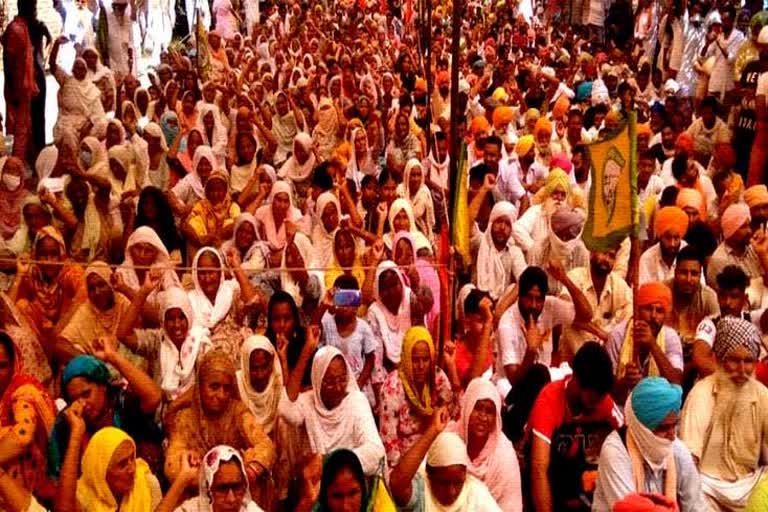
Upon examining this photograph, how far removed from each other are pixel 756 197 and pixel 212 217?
11.0ft

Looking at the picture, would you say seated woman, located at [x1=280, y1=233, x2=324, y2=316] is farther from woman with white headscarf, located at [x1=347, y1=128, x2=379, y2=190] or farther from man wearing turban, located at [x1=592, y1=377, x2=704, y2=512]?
woman with white headscarf, located at [x1=347, y1=128, x2=379, y2=190]

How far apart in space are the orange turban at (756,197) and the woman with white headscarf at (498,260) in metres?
1.35

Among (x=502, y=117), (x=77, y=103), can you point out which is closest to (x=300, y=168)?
(x=502, y=117)

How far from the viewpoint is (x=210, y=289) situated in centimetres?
634

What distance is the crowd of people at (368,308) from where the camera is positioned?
4371mm

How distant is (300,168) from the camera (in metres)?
10.2

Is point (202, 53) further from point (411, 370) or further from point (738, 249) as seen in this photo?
point (411, 370)

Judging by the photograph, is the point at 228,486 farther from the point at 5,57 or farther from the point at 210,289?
the point at 5,57

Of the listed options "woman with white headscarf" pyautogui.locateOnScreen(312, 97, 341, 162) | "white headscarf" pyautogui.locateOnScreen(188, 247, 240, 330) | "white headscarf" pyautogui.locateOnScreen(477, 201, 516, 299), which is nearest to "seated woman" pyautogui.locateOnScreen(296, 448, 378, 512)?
"white headscarf" pyautogui.locateOnScreen(188, 247, 240, 330)

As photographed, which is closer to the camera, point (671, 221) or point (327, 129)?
point (671, 221)

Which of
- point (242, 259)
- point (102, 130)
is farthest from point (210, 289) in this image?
point (102, 130)

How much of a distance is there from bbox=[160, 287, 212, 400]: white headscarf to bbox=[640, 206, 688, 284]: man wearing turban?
2345mm

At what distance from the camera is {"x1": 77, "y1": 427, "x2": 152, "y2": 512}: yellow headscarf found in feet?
13.7

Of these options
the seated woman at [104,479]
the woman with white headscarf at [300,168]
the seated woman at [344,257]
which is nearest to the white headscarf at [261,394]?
the seated woman at [104,479]
